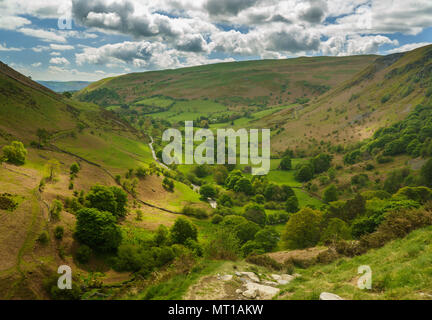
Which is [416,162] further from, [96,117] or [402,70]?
[96,117]

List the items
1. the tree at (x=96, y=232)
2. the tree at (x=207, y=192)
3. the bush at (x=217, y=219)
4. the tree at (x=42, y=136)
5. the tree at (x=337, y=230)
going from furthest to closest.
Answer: the tree at (x=207, y=192), the tree at (x=42, y=136), the bush at (x=217, y=219), the tree at (x=337, y=230), the tree at (x=96, y=232)

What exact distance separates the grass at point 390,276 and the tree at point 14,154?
219 feet

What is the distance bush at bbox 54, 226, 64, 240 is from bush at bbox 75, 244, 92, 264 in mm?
3262

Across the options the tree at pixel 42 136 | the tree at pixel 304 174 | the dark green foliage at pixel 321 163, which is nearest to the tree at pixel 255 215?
the tree at pixel 304 174

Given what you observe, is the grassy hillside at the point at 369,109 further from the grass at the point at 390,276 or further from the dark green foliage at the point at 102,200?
the grass at the point at 390,276

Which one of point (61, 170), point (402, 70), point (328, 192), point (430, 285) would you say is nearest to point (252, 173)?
point (328, 192)

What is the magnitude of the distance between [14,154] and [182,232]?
43.7 meters

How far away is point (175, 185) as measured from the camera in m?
100

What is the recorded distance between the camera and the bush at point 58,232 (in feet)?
121

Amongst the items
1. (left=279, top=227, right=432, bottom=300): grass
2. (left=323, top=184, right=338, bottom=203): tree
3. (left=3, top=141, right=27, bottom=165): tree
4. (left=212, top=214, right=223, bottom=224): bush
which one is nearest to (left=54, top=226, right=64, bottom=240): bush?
(left=3, top=141, right=27, bottom=165): tree

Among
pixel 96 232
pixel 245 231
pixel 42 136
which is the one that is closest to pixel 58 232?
pixel 96 232

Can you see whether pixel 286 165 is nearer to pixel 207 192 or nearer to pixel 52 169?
pixel 207 192

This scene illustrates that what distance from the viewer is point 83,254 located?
36.8 m

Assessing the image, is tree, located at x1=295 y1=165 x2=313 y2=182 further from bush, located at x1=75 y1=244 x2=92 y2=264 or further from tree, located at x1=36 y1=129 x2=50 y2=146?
tree, located at x1=36 y1=129 x2=50 y2=146
